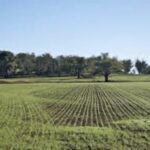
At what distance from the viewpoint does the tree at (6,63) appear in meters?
156

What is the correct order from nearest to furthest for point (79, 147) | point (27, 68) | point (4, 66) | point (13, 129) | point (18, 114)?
point (79, 147) < point (13, 129) < point (18, 114) < point (4, 66) < point (27, 68)

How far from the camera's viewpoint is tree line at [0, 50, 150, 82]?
14643cm

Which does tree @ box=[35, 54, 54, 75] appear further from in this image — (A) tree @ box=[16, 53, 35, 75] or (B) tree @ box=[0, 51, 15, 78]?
(B) tree @ box=[0, 51, 15, 78]

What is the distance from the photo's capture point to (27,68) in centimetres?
17275

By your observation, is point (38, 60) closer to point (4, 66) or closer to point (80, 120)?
point (4, 66)

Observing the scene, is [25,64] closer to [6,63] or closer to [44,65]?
[44,65]

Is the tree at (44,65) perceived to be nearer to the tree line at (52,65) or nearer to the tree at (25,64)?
the tree line at (52,65)

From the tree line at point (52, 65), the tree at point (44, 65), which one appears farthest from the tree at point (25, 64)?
the tree at point (44, 65)

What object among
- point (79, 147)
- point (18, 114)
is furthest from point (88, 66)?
point (79, 147)

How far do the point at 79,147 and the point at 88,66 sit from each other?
14436 cm

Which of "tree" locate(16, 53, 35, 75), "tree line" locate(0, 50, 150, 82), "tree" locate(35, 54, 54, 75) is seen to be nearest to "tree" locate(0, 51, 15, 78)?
"tree line" locate(0, 50, 150, 82)

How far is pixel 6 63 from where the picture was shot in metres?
156

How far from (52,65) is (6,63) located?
1071 inches

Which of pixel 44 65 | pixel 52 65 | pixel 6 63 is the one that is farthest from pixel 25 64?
pixel 6 63
